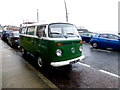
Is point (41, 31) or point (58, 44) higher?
point (41, 31)

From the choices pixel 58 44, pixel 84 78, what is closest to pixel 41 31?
pixel 58 44

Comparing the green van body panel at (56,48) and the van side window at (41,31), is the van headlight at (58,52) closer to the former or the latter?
the green van body panel at (56,48)

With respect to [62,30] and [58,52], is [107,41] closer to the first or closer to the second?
[62,30]

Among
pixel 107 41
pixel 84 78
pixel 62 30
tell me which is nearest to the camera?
pixel 84 78

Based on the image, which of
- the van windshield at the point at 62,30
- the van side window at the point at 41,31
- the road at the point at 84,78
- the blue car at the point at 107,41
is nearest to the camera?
the road at the point at 84,78

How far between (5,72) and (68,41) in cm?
312

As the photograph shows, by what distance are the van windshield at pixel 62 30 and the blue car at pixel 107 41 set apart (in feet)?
16.8

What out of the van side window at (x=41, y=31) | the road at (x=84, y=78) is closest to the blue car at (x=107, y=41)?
the road at (x=84, y=78)

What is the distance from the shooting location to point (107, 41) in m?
8.41

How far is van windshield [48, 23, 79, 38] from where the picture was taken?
393 cm

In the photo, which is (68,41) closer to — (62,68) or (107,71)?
(62,68)

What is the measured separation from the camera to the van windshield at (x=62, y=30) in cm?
393

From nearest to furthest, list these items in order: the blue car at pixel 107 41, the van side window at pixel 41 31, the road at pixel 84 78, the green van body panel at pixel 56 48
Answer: the road at pixel 84 78 < the green van body panel at pixel 56 48 < the van side window at pixel 41 31 < the blue car at pixel 107 41

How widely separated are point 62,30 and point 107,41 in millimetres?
5821
